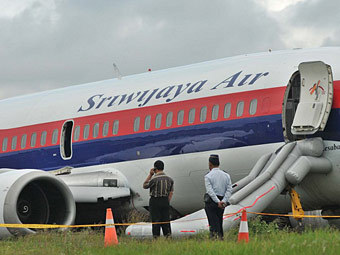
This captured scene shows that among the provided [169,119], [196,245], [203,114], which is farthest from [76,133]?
[196,245]

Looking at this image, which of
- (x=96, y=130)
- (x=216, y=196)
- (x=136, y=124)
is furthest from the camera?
(x=96, y=130)

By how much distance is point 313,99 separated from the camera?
14.3 m

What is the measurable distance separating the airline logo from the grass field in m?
3.47

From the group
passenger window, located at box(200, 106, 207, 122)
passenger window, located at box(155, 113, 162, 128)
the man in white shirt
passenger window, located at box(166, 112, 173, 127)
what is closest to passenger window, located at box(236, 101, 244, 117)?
passenger window, located at box(200, 106, 207, 122)

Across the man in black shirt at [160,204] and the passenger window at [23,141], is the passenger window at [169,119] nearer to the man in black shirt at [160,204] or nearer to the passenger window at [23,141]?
the man in black shirt at [160,204]

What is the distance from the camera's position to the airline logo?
15.6 metres

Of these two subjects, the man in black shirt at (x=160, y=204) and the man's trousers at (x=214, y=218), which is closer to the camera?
the man's trousers at (x=214, y=218)

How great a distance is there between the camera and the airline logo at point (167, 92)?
15633mm

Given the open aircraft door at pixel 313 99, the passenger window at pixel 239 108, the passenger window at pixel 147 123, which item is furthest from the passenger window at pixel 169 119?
the open aircraft door at pixel 313 99

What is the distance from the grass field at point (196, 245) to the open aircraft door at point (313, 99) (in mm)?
1980

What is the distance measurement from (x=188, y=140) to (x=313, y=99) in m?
2.92

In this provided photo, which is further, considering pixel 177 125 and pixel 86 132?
pixel 86 132

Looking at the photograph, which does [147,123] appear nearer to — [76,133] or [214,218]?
[76,133]

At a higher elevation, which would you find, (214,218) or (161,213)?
(161,213)
